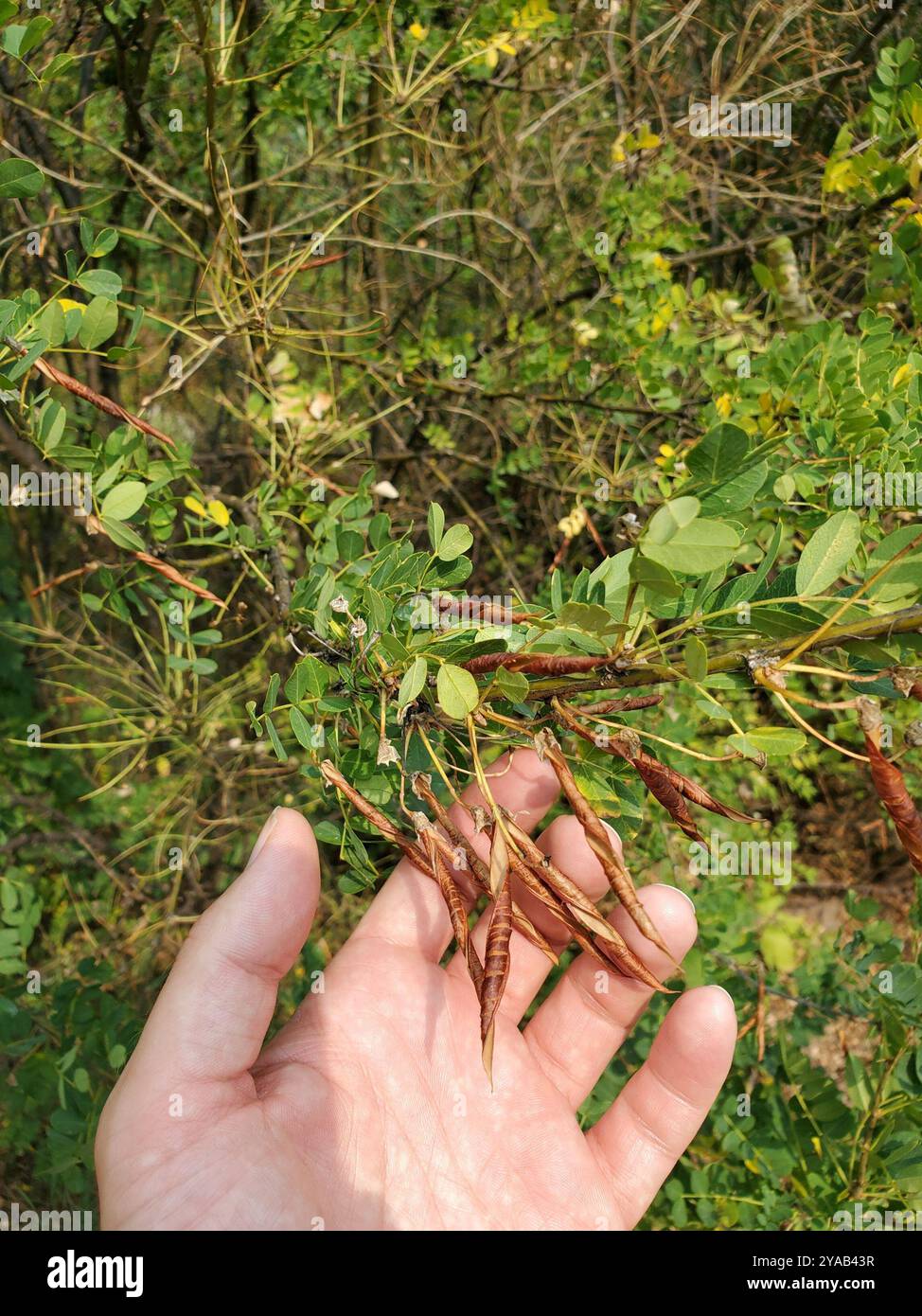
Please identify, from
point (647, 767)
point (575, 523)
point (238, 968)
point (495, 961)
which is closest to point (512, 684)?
point (647, 767)

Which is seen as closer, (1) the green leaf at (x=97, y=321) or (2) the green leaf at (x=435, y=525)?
(2) the green leaf at (x=435, y=525)

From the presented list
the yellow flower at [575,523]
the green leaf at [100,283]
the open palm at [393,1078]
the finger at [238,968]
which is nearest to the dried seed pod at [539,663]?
the open palm at [393,1078]

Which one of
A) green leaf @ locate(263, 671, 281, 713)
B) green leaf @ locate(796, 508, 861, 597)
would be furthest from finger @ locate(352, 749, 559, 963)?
green leaf @ locate(796, 508, 861, 597)

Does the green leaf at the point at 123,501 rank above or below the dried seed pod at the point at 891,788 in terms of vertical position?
above

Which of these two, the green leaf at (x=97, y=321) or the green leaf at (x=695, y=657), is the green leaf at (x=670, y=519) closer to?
the green leaf at (x=695, y=657)

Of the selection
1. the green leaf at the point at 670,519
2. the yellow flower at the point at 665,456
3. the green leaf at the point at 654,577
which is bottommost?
the green leaf at the point at 654,577

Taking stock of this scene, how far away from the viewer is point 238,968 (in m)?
1.08

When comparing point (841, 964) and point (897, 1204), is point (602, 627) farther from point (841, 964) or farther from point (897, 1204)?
point (841, 964)

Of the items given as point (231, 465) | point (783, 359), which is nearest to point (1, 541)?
point (231, 465)

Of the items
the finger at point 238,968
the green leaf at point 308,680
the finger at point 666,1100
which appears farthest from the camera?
the finger at point 666,1100

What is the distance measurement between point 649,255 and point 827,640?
1.23 m

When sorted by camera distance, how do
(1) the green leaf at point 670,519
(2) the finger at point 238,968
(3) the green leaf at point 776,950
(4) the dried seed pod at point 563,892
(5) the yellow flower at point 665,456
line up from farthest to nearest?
(3) the green leaf at point 776,950 < (5) the yellow flower at point 665,456 < (2) the finger at point 238,968 < (4) the dried seed pod at point 563,892 < (1) the green leaf at point 670,519

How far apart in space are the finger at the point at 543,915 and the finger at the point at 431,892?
49mm

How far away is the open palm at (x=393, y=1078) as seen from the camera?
3.32ft
